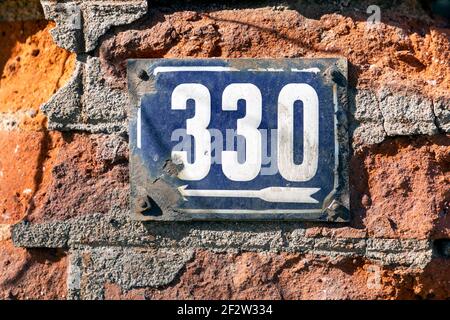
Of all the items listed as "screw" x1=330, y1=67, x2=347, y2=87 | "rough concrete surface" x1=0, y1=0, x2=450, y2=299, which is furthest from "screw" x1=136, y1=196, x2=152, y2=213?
"screw" x1=330, y1=67, x2=347, y2=87

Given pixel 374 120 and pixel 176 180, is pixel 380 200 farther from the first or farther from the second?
pixel 176 180

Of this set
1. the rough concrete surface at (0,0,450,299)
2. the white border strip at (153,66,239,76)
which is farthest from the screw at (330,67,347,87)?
the white border strip at (153,66,239,76)

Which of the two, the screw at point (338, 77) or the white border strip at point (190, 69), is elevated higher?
the white border strip at point (190, 69)

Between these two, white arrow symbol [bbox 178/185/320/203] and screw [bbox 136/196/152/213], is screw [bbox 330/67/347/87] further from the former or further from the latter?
screw [bbox 136/196/152/213]

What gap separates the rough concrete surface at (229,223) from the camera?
151 centimetres

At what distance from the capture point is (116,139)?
1561 mm

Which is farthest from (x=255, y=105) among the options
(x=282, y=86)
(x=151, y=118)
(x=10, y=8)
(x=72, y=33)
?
(x=10, y=8)

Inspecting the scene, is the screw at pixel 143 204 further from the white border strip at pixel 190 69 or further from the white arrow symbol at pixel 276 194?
the white border strip at pixel 190 69

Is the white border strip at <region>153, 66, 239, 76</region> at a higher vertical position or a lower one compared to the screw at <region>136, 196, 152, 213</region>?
higher

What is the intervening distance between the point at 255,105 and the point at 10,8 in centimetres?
63

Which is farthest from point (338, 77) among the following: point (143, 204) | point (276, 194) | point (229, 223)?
point (143, 204)

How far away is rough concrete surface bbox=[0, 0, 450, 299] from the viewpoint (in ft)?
4.95

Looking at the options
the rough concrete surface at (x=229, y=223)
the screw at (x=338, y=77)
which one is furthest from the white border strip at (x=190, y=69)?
the screw at (x=338, y=77)

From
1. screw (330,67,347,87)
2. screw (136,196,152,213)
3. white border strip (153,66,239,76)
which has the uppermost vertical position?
white border strip (153,66,239,76)
